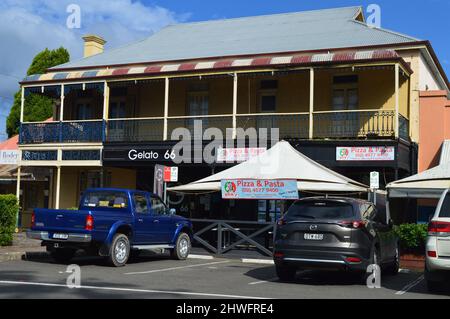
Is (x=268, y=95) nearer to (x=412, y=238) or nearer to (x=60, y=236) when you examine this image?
(x=412, y=238)

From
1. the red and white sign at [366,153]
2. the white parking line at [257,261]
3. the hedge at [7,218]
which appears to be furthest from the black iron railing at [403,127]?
the hedge at [7,218]

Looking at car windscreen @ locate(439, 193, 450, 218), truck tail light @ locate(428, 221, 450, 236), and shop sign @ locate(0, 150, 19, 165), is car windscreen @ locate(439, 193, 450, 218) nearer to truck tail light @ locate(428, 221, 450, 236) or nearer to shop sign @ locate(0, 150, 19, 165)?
truck tail light @ locate(428, 221, 450, 236)

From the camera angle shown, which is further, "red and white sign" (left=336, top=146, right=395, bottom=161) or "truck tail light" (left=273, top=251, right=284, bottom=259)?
"red and white sign" (left=336, top=146, right=395, bottom=161)

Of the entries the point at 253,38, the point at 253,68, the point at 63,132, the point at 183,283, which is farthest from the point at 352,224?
the point at 253,38

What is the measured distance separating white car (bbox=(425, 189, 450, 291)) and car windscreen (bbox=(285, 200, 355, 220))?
58.9 inches

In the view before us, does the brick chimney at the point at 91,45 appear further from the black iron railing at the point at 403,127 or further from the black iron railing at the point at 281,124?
the black iron railing at the point at 403,127

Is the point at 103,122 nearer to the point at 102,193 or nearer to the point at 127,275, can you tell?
the point at 102,193

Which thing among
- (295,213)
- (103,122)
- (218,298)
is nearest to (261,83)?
(103,122)

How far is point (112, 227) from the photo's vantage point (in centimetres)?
1361

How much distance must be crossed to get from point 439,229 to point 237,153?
1118 cm

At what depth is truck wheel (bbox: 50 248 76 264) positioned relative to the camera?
14539 millimetres

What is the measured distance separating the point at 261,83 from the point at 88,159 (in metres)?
7.38

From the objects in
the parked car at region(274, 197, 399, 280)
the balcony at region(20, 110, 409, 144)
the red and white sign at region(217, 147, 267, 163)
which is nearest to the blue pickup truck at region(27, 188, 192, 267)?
the parked car at region(274, 197, 399, 280)
